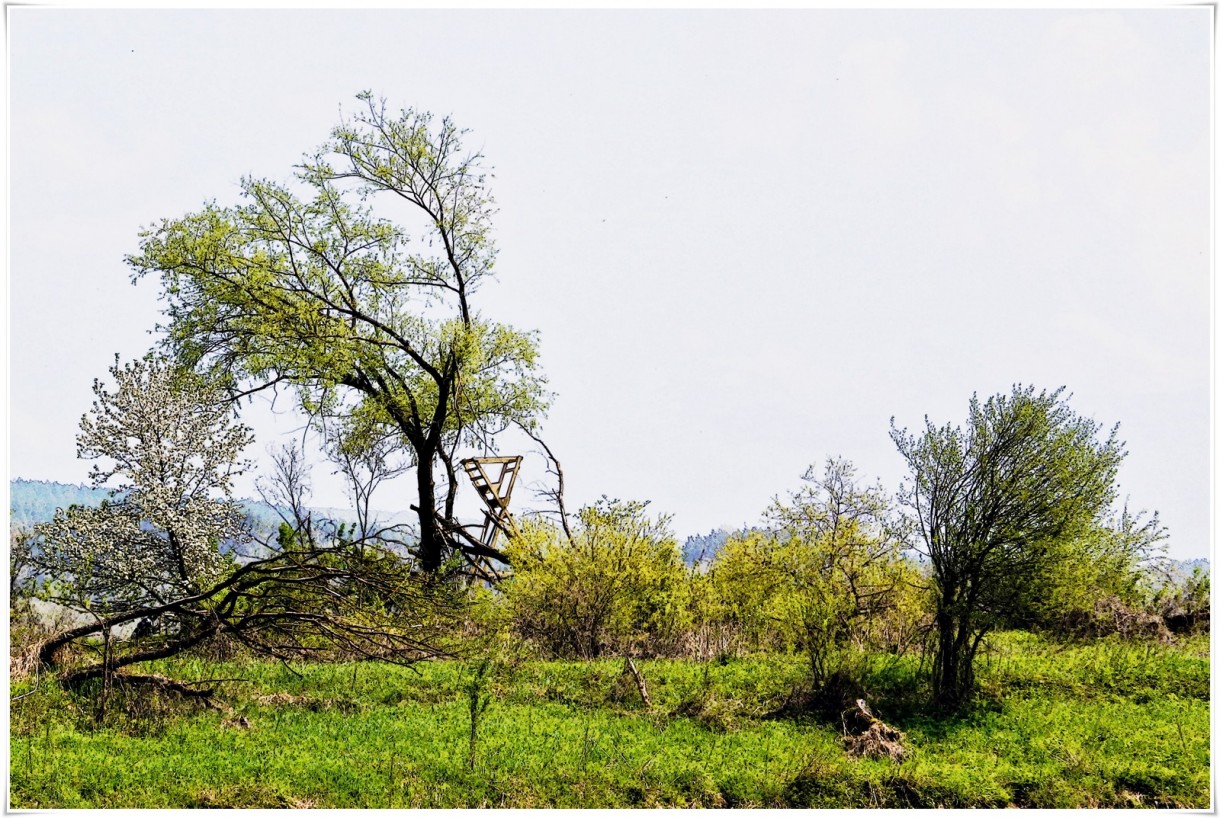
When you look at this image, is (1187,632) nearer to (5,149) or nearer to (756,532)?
(756,532)

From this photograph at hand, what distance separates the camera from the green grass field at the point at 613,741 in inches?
315

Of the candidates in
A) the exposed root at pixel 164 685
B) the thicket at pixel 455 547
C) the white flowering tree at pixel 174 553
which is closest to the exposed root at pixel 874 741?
the thicket at pixel 455 547

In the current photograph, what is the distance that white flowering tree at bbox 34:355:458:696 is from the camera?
1005 centimetres

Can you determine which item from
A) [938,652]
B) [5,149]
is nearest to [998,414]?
[938,652]

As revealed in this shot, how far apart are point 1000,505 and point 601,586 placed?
4.07 meters

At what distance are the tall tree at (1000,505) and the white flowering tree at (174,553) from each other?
5115mm

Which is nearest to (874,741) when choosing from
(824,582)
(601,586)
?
(824,582)

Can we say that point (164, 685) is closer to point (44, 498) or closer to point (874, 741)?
point (44, 498)

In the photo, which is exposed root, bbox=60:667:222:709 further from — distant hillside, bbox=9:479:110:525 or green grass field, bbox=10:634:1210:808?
distant hillside, bbox=9:479:110:525

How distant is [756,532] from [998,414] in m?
2.72

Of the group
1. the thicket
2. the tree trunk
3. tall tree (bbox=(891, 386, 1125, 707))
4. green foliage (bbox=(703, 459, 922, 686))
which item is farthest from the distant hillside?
tall tree (bbox=(891, 386, 1125, 707))

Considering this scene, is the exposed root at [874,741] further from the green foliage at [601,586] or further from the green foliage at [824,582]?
the green foliage at [601,586]

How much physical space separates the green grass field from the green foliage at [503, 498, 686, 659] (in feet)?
1.27

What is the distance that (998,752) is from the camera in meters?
8.71
